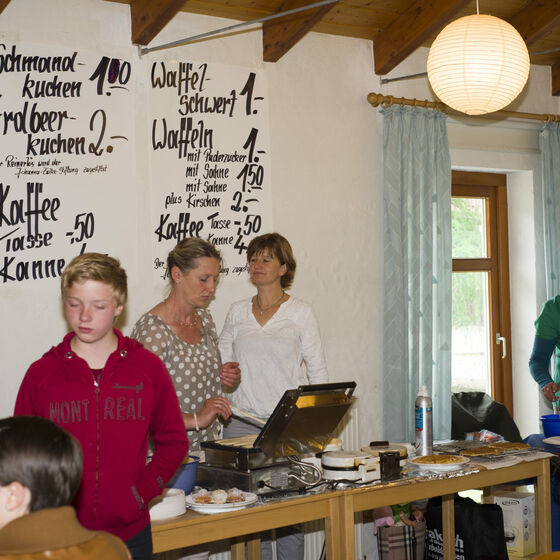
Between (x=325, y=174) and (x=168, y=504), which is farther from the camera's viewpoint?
(x=325, y=174)

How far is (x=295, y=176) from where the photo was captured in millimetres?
4312

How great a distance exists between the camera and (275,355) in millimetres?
3518

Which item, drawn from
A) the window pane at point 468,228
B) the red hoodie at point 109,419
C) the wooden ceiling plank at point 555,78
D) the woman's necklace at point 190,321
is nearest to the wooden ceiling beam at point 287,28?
the woman's necklace at point 190,321

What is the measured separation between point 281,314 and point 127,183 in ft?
3.03

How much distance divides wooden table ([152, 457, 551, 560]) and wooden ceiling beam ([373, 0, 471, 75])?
2190mm

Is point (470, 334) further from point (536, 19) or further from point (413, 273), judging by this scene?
point (536, 19)

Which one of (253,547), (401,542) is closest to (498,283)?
(401,542)

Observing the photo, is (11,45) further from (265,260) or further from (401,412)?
(401,412)

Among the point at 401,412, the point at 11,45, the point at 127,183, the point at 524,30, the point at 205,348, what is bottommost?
the point at 401,412

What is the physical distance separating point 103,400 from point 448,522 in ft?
7.15

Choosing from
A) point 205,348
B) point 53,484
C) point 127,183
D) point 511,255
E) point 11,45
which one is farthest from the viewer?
point 511,255

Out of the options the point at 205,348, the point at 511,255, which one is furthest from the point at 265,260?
the point at 511,255

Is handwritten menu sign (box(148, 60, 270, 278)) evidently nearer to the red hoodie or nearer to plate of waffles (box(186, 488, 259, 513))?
plate of waffles (box(186, 488, 259, 513))

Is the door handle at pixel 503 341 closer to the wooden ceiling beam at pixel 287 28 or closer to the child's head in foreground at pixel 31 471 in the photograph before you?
the wooden ceiling beam at pixel 287 28
